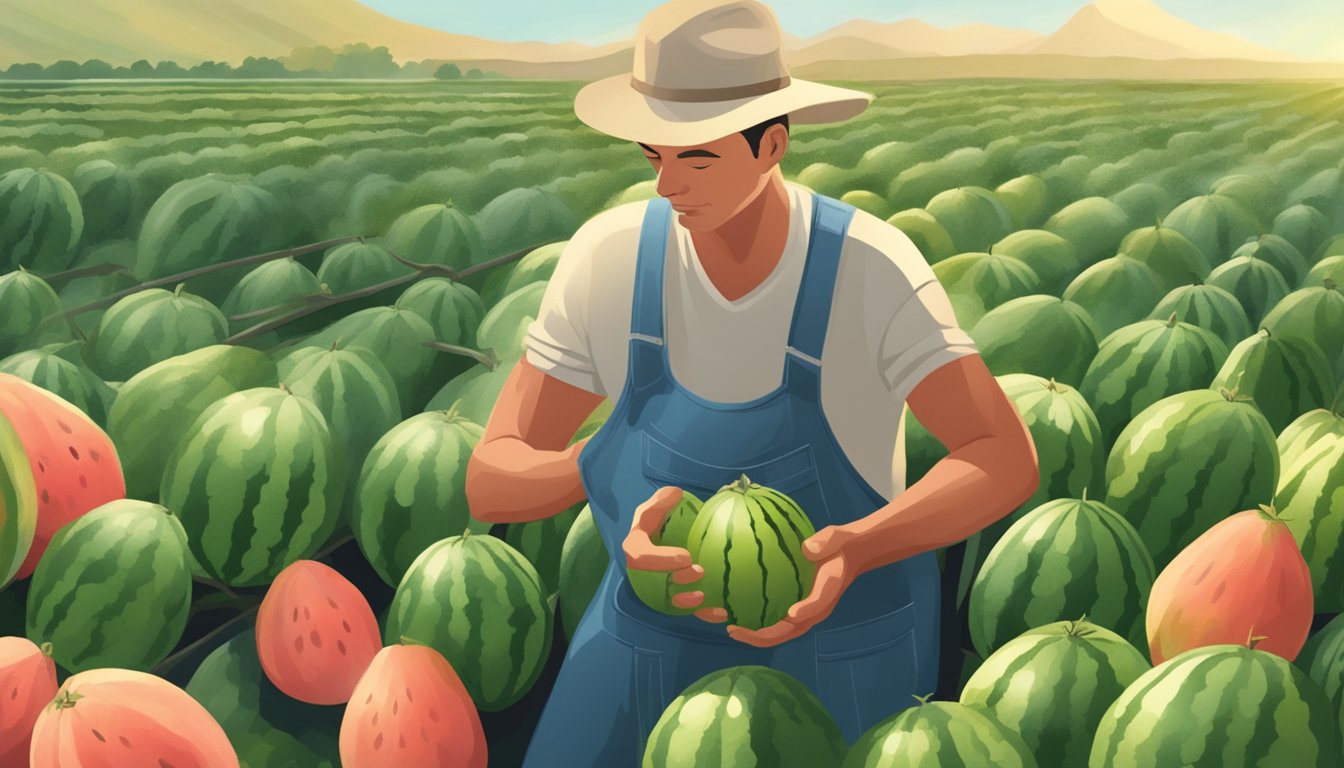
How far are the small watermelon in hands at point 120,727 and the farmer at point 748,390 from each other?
39 centimetres

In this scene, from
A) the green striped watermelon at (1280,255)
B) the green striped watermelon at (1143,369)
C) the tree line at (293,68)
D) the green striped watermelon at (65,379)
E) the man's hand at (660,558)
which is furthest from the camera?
the tree line at (293,68)

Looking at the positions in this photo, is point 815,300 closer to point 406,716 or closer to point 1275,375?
point 406,716

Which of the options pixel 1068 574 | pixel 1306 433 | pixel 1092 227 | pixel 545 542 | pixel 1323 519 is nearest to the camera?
pixel 1068 574

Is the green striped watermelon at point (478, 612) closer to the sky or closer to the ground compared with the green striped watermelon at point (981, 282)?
closer to the ground

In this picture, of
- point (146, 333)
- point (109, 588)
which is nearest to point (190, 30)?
point (146, 333)

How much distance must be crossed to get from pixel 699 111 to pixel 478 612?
60 centimetres

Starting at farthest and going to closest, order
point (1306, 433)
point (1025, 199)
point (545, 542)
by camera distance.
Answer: point (1025, 199)
point (545, 542)
point (1306, 433)

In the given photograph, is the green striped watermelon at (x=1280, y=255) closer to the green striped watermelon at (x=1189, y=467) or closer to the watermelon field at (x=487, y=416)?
the watermelon field at (x=487, y=416)

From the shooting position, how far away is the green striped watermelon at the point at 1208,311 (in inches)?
90.2

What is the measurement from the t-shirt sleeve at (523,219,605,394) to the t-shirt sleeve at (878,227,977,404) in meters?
0.35

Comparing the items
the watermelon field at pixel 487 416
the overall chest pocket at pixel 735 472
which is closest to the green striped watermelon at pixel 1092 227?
the watermelon field at pixel 487 416

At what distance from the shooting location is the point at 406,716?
166 cm

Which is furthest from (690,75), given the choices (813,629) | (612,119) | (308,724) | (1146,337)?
(308,724)

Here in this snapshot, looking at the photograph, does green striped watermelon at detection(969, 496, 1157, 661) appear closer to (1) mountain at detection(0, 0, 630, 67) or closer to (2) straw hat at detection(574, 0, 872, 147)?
(2) straw hat at detection(574, 0, 872, 147)
